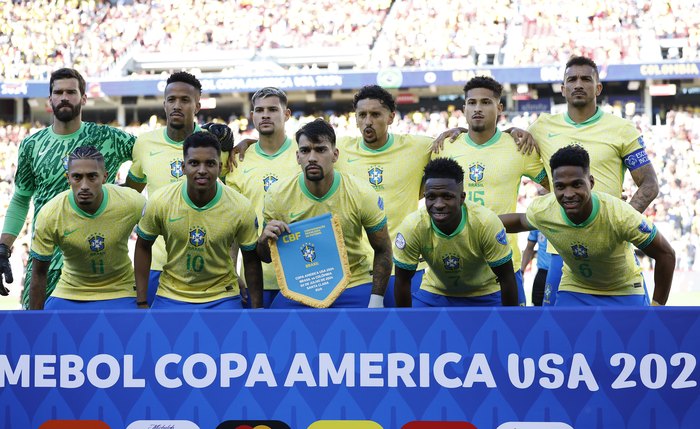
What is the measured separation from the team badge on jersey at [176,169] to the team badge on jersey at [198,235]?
85 cm

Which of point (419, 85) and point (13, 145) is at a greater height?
point (419, 85)

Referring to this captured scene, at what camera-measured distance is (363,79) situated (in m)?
25.5

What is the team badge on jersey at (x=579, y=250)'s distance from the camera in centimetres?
486

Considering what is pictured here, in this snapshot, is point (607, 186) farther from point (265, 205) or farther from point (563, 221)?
point (265, 205)

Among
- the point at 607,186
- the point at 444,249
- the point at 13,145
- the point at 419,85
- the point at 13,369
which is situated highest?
the point at 419,85

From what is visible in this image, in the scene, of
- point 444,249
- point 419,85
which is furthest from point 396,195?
point 419,85

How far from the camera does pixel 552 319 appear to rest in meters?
3.54

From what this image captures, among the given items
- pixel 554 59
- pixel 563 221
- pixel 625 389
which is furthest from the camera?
pixel 554 59

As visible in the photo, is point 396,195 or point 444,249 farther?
point 396,195

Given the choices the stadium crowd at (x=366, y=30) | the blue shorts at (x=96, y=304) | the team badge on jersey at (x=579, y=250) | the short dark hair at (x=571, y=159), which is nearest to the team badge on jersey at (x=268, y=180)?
the blue shorts at (x=96, y=304)

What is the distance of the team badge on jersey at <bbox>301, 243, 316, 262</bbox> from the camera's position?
467 cm

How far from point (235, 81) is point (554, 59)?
9768mm

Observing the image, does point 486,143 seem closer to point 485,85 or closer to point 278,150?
point 485,85

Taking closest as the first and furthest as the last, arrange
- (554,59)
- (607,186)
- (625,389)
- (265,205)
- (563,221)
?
(625,389) < (563,221) < (265,205) < (607,186) < (554,59)
